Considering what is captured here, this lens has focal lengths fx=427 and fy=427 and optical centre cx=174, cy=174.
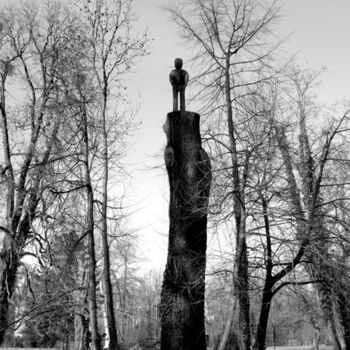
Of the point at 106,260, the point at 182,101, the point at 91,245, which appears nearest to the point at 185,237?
the point at 182,101

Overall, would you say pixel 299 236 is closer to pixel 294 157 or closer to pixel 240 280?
pixel 240 280

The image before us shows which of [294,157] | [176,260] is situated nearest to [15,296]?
[176,260]

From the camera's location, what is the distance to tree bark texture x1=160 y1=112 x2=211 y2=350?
5387 millimetres

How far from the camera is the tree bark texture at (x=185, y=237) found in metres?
5.39

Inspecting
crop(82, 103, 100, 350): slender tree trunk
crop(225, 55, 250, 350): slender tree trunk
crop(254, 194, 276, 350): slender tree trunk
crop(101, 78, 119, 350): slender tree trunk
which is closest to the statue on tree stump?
crop(225, 55, 250, 350): slender tree trunk

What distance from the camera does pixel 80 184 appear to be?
8719 mm

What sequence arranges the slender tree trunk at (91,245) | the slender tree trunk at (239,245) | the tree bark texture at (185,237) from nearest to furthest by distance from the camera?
the tree bark texture at (185,237)
the slender tree trunk at (239,245)
the slender tree trunk at (91,245)

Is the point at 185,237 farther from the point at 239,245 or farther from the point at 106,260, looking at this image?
the point at 106,260

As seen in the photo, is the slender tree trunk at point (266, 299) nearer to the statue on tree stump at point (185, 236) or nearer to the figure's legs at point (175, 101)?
the statue on tree stump at point (185, 236)

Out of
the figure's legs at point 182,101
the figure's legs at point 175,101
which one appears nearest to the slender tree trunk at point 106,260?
the figure's legs at point 175,101

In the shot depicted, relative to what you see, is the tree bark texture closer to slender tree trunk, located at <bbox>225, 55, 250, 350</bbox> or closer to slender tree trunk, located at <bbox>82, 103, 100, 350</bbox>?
slender tree trunk, located at <bbox>225, 55, 250, 350</bbox>

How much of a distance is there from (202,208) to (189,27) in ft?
14.4

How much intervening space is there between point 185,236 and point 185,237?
19 millimetres

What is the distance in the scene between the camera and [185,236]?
18.8 feet
